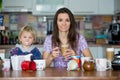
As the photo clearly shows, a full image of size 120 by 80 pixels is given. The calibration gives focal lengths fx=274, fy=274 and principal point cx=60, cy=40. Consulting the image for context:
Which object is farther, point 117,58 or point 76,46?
point 76,46

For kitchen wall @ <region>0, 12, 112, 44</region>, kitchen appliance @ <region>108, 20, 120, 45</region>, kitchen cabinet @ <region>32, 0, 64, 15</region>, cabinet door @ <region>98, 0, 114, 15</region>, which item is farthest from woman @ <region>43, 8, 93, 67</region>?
kitchen wall @ <region>0, 12, 112, 44</region>

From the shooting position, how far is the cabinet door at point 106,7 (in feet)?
15.3

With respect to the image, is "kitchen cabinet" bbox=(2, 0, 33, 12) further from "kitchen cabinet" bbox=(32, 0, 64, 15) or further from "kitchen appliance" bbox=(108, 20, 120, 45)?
"kitchen appliance" bbox=(108, 20, 120, 45)

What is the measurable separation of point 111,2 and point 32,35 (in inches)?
105

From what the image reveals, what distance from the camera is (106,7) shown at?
15.3 feet

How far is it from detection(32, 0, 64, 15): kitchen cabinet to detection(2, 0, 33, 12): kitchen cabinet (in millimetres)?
98

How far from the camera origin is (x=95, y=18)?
4.97 metres

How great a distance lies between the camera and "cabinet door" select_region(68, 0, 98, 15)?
4.65 m

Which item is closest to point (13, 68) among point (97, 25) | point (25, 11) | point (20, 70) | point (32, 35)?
point (20, 70)

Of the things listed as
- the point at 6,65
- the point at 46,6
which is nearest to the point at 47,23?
the point at 46,6

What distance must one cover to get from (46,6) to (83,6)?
0.63 metres

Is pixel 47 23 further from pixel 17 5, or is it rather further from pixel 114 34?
pixel 114 34

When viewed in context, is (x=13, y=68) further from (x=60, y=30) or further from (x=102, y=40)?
(x=102, y=40)

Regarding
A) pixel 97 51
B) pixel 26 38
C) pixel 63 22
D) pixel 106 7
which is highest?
pixel 106 7
